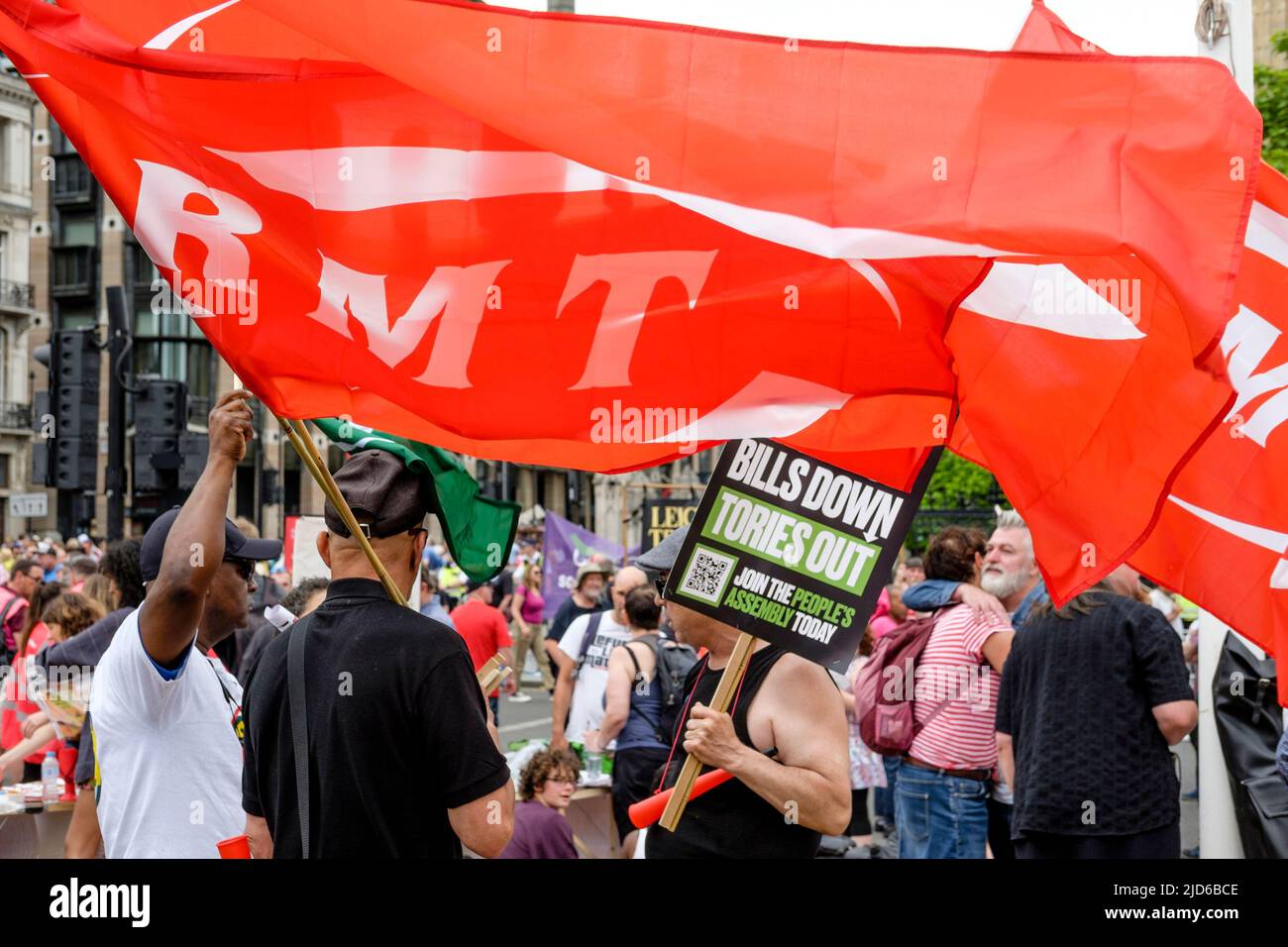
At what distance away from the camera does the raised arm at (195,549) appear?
333 centimetres

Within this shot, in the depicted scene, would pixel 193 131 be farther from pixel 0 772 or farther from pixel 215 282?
pixel 0 772

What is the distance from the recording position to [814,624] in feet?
12.7

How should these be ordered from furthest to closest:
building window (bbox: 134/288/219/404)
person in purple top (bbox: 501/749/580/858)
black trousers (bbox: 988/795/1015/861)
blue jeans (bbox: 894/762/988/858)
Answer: building window (bbox: 134/288/219/404) < black trousers (bbox: 988/795/1015/861) < blue jeans (bbox: 894/762/988/858) < person in purple top (bbox: 501/749/580/858)

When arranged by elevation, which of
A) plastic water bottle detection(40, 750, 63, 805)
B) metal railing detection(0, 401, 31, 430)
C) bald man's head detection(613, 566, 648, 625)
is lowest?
metal railing detection(0, 401, 31, 430)

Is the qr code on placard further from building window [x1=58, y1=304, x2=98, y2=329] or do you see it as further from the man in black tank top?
building window [x1=58, y1=304, x2=98, y2=329]

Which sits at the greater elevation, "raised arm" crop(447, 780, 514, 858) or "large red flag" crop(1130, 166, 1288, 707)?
"large red flag" crop(1130, 166, 1288, 707)

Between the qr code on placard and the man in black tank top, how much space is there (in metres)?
0.13

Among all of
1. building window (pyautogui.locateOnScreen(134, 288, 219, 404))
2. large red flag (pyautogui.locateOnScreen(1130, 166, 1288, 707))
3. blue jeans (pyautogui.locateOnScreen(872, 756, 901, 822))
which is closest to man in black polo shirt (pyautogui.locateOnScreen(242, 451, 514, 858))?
large red flag (pyautogui.locateOnScreen(1130, 166, 1288, 707))

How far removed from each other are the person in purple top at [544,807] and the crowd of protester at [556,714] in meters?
0.01

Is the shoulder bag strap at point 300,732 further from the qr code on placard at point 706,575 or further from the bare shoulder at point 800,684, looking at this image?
the bare shoulder at point 800,684

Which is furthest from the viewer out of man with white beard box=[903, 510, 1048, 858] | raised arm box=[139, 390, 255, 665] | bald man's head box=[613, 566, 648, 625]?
bald man's head box=[613, 566, 648, 625]

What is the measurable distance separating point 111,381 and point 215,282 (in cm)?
1145

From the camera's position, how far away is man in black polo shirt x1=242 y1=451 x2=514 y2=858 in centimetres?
323
